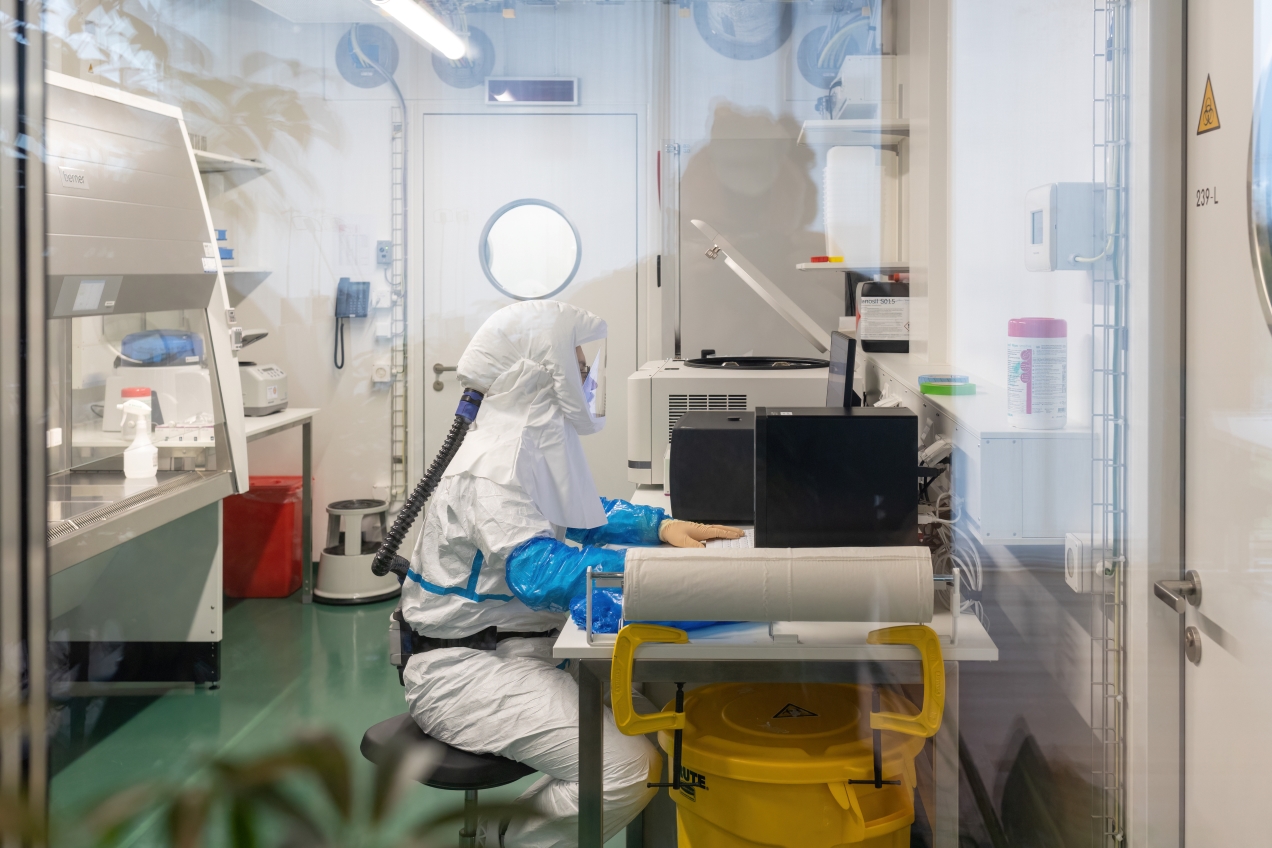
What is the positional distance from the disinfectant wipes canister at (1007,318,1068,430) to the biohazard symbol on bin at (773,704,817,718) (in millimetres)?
502

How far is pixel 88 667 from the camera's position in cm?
94

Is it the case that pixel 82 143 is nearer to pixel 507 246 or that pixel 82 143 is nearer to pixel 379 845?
pixel 507 246

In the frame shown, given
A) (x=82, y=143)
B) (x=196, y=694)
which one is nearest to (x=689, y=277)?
(x=82, y=143)

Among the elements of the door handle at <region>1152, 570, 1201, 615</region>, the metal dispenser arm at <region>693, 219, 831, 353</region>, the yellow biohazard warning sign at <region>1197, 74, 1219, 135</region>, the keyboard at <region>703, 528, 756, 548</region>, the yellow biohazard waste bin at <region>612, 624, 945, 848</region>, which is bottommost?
the yellow biohazard waste bin at <region>612, 624, 945, 848</region>

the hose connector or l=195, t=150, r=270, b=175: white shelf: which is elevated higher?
l=195, t=150, r=270, b=175: white shelf

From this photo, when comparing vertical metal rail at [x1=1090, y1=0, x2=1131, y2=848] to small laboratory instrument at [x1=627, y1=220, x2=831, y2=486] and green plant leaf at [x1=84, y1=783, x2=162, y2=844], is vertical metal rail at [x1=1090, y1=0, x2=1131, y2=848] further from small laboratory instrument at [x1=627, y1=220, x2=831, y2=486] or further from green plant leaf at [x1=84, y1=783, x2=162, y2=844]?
green plant leaf at [x1=84, y1=783, x2=162, y2=844]

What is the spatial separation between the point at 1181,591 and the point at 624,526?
0.71m

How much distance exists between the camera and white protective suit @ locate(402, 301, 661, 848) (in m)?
1.19

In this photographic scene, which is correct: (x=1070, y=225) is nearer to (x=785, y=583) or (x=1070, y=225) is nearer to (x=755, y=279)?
(x=755, y=279)

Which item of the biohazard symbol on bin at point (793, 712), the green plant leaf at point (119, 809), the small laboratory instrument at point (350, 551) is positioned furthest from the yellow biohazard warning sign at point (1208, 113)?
the green plant leaf at point (119, 809)

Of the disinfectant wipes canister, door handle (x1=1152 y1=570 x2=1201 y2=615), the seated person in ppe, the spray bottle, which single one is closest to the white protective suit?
the seated person in ppe

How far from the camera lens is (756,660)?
47.6 inches

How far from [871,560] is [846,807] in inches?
15.1

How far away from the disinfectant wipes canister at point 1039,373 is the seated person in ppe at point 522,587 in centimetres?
55
